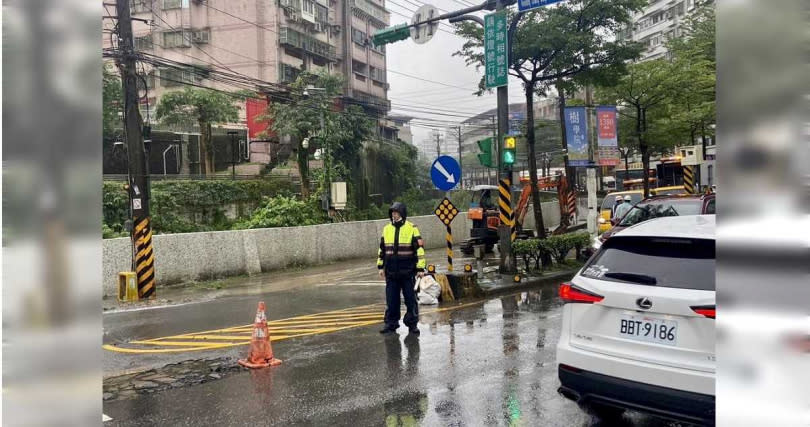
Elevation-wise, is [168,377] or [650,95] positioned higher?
[650,95]

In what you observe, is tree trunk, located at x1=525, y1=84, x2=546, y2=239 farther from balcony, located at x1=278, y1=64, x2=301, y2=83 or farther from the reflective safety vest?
balcony, located at x1=278, y1=64, x2=301, y2=83

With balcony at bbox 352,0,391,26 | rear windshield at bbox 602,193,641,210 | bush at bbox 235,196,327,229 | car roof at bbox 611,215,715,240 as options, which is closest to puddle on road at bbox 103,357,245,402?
car roof at bbox 611,215,715,240

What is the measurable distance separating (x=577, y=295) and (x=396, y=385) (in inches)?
88.4

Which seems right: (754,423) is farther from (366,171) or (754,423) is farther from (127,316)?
(366,171)

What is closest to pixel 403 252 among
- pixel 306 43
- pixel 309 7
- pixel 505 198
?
pixel 505 198

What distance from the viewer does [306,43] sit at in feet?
142

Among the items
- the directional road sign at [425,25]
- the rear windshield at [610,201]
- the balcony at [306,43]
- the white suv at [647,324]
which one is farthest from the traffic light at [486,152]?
the balcony at [306,43]

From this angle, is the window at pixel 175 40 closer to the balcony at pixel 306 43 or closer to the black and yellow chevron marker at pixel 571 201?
the balcony at pixel 306 43

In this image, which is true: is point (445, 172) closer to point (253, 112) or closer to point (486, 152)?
point (486, 152)

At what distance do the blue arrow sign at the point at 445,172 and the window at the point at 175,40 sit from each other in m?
33.6

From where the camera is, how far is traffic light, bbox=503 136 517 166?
12.6 m

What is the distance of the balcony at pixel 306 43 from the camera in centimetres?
4088

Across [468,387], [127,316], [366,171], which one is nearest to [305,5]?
[366,171]

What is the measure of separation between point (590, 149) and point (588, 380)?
55.8 feet
